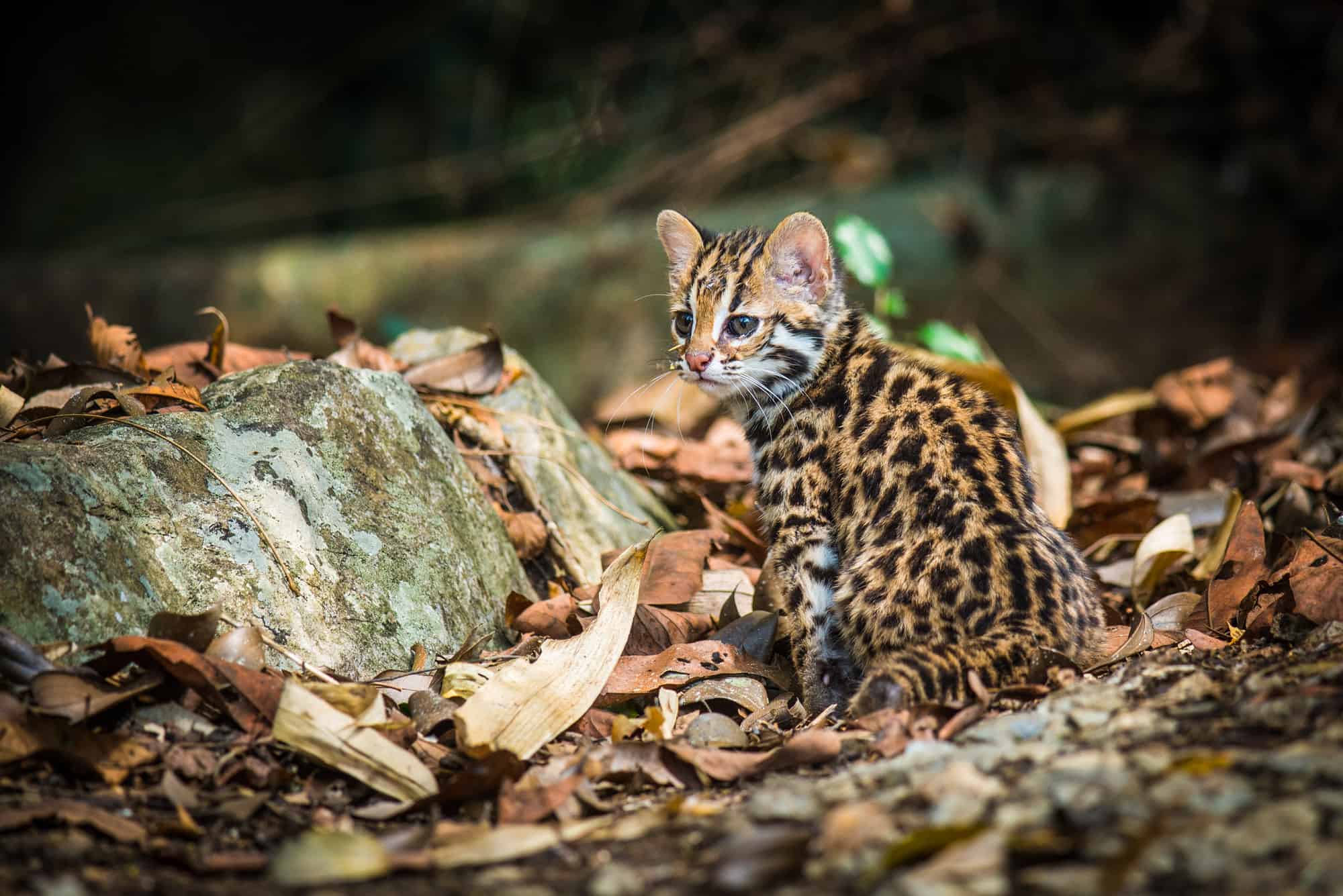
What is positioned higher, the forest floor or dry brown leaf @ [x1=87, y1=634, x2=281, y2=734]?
dry brown leaf @ [x1=87, y1=634, x2=281, y2=734]

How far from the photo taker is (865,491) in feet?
15.7

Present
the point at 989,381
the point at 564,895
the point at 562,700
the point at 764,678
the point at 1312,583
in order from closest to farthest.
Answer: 1. the point at 564,895
2. the point at 562,700
3. the point at 1312,583
4. the point at 764,678
5. the point at 989,381

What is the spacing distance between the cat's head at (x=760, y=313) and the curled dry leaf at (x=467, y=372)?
2.99 ft

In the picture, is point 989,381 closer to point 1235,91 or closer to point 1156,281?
point 1156,281

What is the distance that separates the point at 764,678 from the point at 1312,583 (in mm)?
2070

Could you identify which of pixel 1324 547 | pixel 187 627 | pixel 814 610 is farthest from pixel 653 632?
pixel 1324 547

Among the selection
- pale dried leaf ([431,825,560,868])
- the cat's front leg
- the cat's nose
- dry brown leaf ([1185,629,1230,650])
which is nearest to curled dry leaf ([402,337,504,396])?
the cat's nose

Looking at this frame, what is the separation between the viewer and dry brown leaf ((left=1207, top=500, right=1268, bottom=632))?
4648 mm

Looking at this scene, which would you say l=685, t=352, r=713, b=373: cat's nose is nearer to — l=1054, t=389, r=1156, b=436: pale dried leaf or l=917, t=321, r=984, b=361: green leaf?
l=917, t=321, r=984, b=361: green leaf

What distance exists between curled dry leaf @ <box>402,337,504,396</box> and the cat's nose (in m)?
1.07

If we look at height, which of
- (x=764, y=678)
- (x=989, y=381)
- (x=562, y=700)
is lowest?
(x=764, y=678)

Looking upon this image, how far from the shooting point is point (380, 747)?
11.6ft

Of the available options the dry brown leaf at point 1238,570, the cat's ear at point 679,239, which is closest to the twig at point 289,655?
the cat's ear at point 679,239

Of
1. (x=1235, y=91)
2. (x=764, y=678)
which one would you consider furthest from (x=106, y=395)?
(x=1235, y=91)
